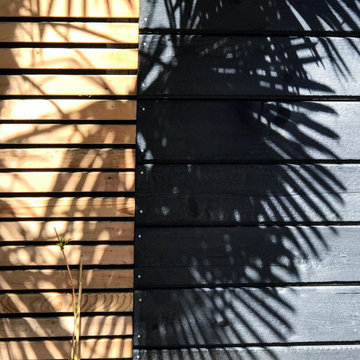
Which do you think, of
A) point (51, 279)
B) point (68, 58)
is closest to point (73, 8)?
point (68, 58)

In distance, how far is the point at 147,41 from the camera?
222 cm

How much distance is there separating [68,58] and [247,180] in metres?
0.90

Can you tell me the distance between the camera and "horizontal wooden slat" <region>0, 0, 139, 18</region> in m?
2.13

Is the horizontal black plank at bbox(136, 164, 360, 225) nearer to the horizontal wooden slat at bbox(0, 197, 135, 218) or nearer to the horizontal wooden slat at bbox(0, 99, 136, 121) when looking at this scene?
the horizontal wooden slat at bbox(0, 197, 135, 218)

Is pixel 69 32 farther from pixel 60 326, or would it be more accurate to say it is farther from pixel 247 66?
pixel 60 326

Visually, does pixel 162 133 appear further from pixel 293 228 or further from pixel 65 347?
pixel 65 347

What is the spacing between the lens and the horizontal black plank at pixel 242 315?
2.33 metres

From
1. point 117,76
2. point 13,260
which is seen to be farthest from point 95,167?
point 13,260

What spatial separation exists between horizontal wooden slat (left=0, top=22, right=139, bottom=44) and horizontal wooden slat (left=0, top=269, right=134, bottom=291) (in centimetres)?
95

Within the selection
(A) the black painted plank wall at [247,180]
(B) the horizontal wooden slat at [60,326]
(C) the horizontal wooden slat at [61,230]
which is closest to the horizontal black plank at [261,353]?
(A) the black painted plank wall at [247,180]

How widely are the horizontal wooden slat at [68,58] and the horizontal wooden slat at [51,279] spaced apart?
85 cm

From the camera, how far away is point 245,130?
2.29m

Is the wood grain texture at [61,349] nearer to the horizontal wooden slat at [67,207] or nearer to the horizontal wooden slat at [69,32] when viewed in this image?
the horizontal wooden slat at [67,207]

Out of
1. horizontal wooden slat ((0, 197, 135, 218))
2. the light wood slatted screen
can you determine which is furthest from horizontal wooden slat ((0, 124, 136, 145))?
horizontal wooden slat ((0, 197, 135, 218))
